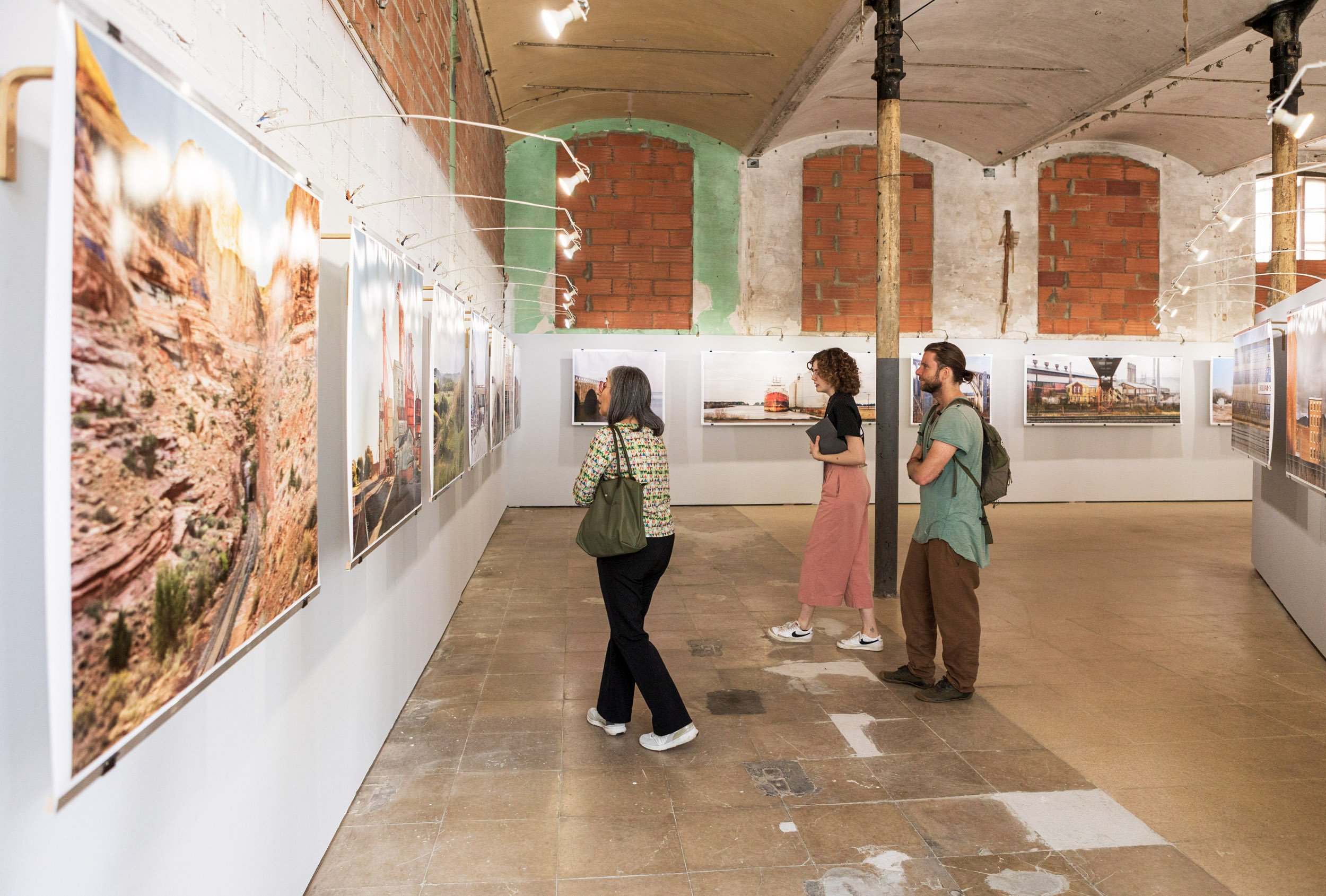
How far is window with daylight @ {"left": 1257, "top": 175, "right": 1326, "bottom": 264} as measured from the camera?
12.6 meters

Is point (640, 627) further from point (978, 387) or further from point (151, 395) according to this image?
point (978, 387)

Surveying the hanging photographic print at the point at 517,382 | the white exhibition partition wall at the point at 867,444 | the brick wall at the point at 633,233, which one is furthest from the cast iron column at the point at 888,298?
the brick wall at the point at 633,233

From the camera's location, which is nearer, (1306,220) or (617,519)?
(617,519)

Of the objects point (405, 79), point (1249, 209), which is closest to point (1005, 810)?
point (405, 79)

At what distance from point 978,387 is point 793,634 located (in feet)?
26.6

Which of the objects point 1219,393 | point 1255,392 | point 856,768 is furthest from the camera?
point 1219,393

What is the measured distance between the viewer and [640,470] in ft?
10.9

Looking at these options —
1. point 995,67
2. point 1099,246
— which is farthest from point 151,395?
point 1099,246

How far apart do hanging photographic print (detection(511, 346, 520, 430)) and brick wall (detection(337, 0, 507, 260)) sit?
118 cm

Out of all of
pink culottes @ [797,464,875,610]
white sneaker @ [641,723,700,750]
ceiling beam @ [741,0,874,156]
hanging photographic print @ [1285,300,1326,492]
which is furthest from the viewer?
ceiling beam @ [741,0,874,156]

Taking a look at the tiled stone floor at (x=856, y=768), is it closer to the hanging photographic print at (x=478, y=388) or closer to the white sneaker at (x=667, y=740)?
the white sneaker at (x=667, y=740)

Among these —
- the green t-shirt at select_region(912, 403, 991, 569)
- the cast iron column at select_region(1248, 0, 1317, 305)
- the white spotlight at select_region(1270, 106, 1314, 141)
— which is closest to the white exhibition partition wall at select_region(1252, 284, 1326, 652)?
the white spotlight at select_region(1270, 106, 1314, 141)

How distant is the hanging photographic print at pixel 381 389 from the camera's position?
8.41 feet

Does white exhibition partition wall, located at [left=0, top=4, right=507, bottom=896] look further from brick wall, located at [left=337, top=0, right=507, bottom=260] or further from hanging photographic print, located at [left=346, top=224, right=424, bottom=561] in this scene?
brick wall, located at [left=337, top=0, right=507, bottom=260]
